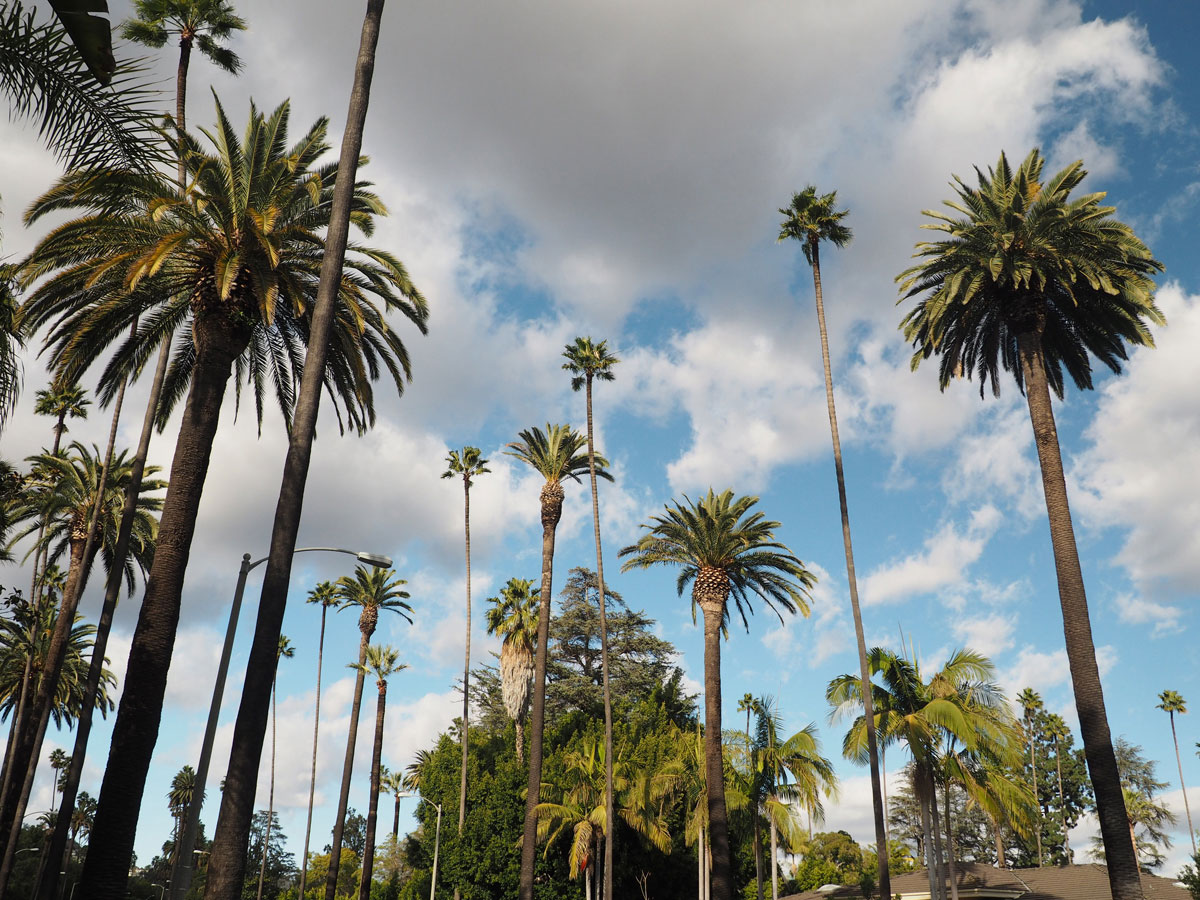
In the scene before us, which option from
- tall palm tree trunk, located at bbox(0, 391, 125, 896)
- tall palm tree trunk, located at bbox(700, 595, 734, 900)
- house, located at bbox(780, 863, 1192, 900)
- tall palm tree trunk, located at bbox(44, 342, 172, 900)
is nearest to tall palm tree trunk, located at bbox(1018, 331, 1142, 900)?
tall palm tree trunk, located at bbox(700, 595, 734, 900)

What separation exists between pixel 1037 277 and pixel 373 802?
45.0m

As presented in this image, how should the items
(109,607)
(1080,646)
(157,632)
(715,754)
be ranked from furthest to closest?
(715,754)
(109,607)
(1080,646)
(157,632)

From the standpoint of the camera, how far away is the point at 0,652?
47.6 m

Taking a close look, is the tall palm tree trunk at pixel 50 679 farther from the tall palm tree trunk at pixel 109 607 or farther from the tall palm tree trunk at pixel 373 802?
the tall palm tree trunk at pixel 373 802

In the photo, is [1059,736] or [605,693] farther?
[1059,736]

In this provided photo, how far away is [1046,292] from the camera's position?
28.7 metres

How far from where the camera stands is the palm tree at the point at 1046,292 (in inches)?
1024

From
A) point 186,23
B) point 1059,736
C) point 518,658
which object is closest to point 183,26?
point 186,23

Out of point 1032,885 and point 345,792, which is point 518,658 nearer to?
point 345,792

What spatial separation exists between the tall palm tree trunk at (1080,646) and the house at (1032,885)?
1631 cm

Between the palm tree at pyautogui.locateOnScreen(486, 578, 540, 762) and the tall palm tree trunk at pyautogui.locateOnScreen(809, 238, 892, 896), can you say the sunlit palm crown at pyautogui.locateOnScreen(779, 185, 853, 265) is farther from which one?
the palm tree at pyautogui.locateOnScreen(486, 578, 540, 762)

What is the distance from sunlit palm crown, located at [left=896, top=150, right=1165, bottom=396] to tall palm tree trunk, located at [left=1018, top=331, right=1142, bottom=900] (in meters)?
1.92

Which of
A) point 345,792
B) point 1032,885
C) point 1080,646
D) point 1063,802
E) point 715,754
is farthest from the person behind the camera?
point 1063,802

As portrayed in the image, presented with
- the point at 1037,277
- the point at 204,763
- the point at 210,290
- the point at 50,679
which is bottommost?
the point at 204,763
